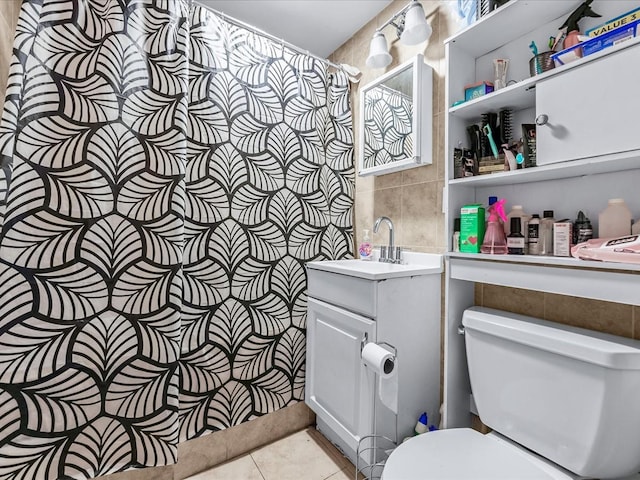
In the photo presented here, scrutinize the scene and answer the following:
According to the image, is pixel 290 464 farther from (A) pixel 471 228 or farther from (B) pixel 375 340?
(A) pixel 471 228

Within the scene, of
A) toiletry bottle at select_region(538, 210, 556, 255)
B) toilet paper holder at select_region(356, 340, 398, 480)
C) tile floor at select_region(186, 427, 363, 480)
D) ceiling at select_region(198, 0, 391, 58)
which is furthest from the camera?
ceiling at select_region(198, 0, 391, 58)

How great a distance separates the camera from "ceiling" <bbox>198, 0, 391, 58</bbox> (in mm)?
1741

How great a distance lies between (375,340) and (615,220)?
0.86m

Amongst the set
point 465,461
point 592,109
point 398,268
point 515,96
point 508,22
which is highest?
point 508,22

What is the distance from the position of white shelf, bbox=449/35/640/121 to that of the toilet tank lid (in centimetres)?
77

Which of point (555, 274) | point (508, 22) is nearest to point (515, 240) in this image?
point (555, 274)

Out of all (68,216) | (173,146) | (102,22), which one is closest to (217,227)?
(173,146)

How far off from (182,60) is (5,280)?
1.05m

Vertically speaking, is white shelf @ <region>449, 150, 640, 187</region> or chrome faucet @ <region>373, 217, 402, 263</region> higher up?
white shelf @ <region>449, 150, 640, 187</region>

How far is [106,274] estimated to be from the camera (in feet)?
3.85

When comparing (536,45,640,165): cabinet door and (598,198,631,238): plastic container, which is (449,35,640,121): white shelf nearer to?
(536,45,640,165): cabinet door

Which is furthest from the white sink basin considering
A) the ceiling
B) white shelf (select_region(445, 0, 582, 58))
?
the ceiling

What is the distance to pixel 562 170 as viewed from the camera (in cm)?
94

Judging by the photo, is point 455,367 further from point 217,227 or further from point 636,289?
point 217,227
